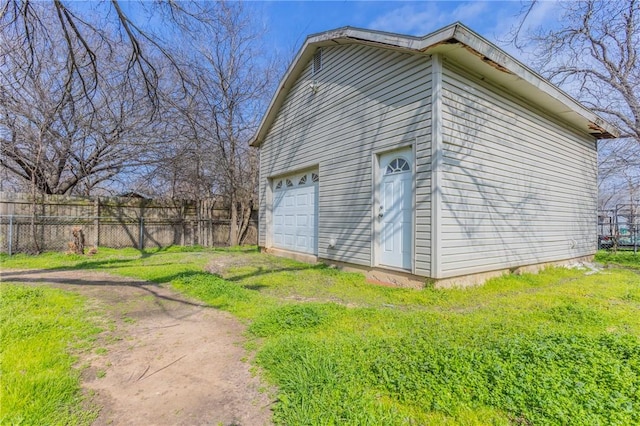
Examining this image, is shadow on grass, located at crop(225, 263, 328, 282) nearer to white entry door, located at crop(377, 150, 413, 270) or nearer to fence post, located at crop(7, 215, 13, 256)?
white entry door, located at crop(377, 150, 413, 270)

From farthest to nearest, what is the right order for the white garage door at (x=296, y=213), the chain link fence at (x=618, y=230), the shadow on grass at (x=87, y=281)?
the chain link fence at (x=618, y=230) → the white garage door at (x=296, y=213) → the shadow on grass at (x=87, y=281)

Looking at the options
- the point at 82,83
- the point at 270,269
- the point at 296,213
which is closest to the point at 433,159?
the point at 270,269

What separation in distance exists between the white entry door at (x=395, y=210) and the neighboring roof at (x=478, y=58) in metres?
1.73

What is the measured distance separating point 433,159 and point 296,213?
4.66m

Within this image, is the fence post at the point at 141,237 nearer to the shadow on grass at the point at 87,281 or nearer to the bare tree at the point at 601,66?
the shadow on grass at the point at 87,281

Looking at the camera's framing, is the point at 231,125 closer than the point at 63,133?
No

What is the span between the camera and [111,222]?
411 inches

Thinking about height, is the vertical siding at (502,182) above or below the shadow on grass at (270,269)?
above

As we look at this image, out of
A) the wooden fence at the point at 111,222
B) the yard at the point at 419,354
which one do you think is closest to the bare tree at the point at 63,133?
the wooden fence at the point at 111,222

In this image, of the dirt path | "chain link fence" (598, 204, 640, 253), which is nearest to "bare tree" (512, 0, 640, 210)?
"chain link fence" (598, 204, 640, 253)

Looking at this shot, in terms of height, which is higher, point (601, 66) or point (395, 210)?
point (601, 66)

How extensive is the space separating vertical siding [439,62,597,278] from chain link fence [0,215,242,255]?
10.2 meters

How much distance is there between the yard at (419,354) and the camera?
6.41 feet

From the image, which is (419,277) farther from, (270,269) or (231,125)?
(231,125)
